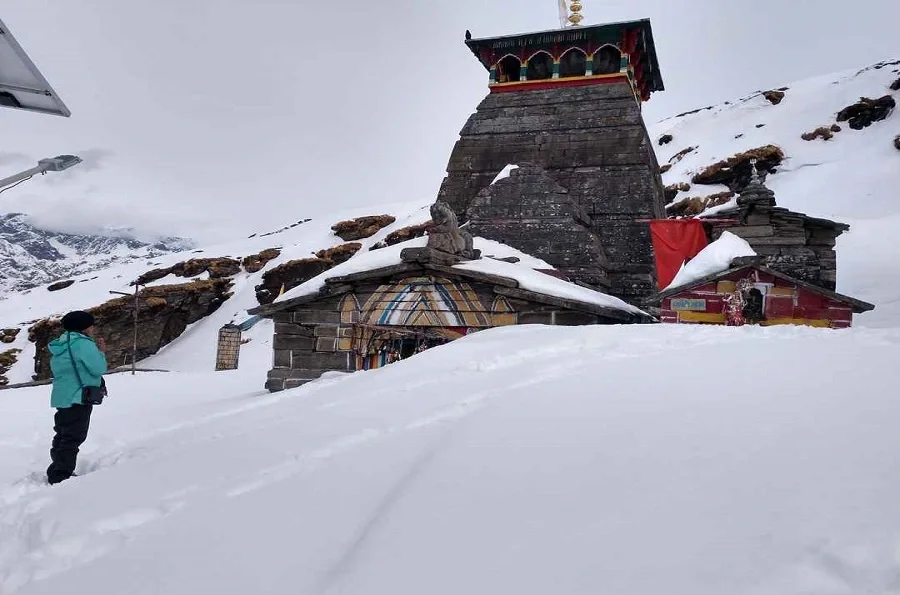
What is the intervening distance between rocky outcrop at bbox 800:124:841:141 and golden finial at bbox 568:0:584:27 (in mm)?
29490

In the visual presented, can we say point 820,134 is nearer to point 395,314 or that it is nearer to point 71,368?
point 395,314

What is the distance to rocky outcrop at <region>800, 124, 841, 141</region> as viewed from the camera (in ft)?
141

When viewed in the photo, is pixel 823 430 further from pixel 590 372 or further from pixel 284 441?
pixel 284 441

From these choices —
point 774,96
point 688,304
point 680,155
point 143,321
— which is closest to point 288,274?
point 143,321

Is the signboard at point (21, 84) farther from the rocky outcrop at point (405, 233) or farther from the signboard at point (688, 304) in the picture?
the rocky outcrop at point (405, 233)

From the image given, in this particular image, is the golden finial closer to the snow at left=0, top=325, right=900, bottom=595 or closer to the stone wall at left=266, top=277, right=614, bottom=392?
the stone wall at left=266, top=277, right=614, bottom=392

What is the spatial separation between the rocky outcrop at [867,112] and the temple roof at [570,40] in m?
29.2

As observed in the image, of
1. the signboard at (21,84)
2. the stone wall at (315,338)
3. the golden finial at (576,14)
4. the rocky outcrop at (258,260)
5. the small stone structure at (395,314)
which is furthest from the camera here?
the rocky outcrop at (258,260)

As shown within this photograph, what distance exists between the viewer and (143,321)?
3406cm

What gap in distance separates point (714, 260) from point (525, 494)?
11.2 metres

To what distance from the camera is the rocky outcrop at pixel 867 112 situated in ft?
138

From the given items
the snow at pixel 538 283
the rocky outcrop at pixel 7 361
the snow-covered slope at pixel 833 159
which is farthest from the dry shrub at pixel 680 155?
the rocky outcrop at pixel 7 361

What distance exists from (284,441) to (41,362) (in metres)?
34.6

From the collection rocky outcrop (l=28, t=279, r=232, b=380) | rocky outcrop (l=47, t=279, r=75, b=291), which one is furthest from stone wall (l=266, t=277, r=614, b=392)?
rocky outcrop (l=47, t=279, r=75, b=291)
